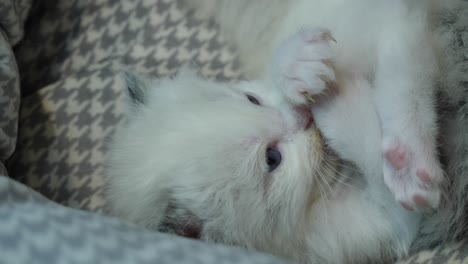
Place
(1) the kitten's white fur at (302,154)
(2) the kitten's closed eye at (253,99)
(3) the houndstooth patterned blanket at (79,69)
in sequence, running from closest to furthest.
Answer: (1) the kitten's white fur at (302,154), (2) the kitten's closed eye at (253,99), (3) the houndstooth patterned blanket at (79,69)

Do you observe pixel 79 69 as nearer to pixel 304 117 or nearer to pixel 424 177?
pixel 304 117

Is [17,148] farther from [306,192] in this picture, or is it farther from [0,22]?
[306,192]

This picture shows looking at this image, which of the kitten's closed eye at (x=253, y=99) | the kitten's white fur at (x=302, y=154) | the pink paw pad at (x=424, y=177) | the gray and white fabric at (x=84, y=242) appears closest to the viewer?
the gray and white fabric at (x=84, y=242)

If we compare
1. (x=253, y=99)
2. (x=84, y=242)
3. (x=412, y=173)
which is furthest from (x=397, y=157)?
(x=84, y=242)

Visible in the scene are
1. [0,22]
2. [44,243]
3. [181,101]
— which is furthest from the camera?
[0,22]

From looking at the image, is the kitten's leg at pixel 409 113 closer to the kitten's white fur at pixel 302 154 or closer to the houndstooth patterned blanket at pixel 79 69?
the kitten's white fur at pixel 302 154

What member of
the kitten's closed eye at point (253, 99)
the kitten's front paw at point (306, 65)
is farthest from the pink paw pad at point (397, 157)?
the kitten's closed eye at point (253, 99)

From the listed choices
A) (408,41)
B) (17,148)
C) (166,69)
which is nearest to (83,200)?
(17,148)

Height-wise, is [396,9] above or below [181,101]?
above
